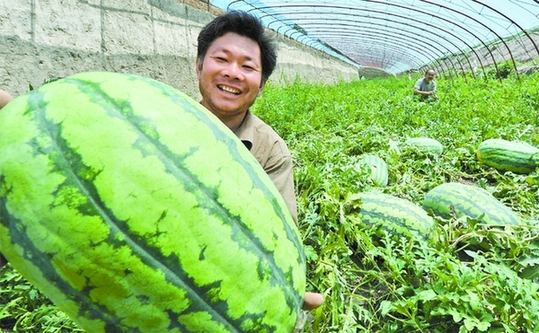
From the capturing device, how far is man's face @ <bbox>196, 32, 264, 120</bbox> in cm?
193

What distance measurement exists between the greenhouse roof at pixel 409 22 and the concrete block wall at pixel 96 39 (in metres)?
5.15

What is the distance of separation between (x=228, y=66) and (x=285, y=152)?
60 centimetres

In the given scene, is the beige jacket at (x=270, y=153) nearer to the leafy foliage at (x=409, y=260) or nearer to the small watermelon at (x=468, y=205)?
the leafy foliage at (x=409, y=260)

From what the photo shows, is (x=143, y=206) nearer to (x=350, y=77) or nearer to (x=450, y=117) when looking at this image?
(x=450, y=117)

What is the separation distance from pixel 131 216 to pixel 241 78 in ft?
4.02

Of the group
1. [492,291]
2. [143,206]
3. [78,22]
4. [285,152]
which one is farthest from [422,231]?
[78,22]

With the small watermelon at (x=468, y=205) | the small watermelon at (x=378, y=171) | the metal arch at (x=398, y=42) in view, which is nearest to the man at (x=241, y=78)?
the small watermelon at (x=468, y=205)

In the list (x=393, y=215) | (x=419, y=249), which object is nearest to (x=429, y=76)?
(x=393, y=215)

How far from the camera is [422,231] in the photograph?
2346 mm

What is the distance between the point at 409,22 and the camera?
22.4m

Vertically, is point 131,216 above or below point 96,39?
below

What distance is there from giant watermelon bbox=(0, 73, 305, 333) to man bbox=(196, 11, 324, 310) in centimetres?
96

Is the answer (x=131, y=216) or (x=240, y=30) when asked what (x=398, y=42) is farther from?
(x=131, y=216)

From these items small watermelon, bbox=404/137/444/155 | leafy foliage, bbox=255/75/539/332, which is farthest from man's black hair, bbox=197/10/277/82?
small watermelon, bbox=404/137/444/155
